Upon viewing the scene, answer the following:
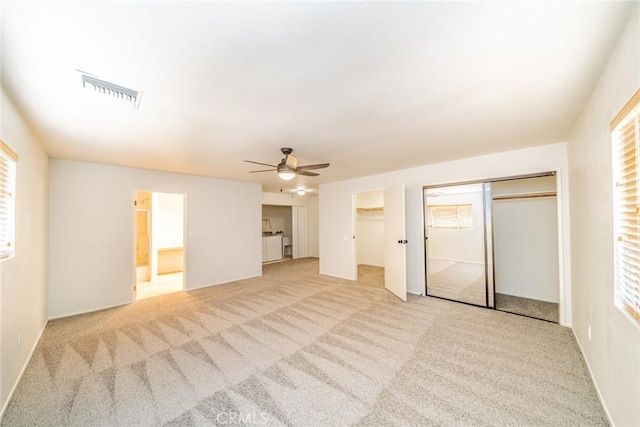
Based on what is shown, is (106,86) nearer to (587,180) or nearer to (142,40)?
(142,40)

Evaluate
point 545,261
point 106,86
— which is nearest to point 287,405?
point 106,86

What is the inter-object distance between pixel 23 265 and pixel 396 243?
4.88m

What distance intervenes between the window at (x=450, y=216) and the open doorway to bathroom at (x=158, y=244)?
517cm

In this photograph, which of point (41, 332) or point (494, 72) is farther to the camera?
point (41, 332)

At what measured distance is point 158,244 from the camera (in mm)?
6219

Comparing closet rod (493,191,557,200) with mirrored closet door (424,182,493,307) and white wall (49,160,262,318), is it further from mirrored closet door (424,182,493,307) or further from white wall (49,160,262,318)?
white wall (49,160,262,318)

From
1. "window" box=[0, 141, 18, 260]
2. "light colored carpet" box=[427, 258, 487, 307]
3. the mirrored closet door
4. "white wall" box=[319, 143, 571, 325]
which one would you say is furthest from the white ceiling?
"light colored carpet" box=[427, 258, 487, 307]

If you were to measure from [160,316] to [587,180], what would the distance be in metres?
5.33

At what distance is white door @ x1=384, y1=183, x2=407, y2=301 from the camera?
4.16m

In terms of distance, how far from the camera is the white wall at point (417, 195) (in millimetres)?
3168

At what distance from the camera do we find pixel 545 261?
3816 millimetres

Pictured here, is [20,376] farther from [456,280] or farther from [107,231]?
[456,280]

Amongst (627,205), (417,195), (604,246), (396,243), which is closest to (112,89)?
(627,205)

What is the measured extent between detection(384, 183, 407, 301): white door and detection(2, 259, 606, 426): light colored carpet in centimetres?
66
